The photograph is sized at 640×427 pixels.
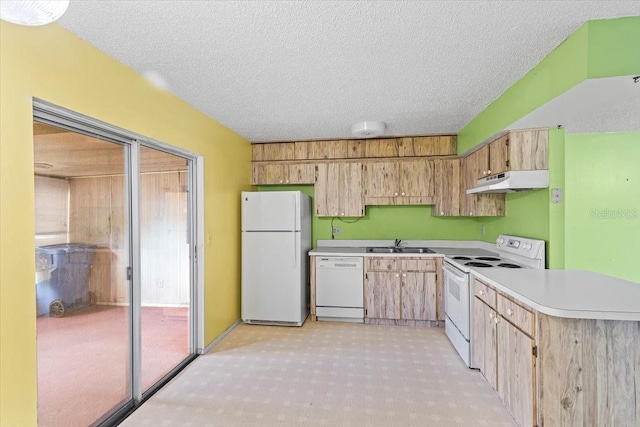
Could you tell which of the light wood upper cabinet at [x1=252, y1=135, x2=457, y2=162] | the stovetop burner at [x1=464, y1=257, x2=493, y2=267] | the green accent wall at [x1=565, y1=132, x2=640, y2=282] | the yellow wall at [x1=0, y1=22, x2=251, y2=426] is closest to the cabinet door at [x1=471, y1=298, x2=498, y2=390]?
the stovetop burner at [x1=464, y1=257, x2=493, y2=267]

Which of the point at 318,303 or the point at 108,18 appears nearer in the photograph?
the point at 108,18

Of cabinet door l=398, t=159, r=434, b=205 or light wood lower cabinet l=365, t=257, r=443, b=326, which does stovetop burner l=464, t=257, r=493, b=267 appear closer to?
light wood lower cabinet l=365, t=257, r=443, b=326

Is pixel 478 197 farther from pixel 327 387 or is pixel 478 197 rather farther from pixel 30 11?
pixel 30 11

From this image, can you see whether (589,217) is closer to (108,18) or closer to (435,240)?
(435,240)

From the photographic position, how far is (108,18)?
1.62 meters

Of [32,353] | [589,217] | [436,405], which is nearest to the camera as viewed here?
[32,353]

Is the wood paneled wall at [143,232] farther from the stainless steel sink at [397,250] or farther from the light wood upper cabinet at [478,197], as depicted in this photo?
the light wood upper cabinet at [478,197]

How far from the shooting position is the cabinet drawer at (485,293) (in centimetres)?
229

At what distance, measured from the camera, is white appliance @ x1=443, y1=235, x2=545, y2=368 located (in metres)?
2.79

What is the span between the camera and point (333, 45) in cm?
186

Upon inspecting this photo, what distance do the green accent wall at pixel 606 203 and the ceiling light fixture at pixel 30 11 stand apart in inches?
155

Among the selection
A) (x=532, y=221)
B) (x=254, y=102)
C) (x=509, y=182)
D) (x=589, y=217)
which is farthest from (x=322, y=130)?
(x=589, y=217)

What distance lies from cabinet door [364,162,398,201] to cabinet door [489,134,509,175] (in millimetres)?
1259

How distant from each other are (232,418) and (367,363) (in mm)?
1290
